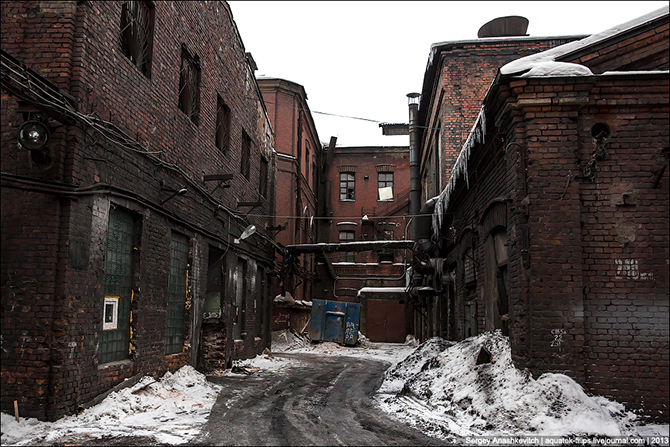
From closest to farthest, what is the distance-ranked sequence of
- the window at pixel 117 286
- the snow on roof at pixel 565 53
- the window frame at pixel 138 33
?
the snow on roof at pixel 565 53
the window at pixel 117 286
the window frame at pixel 138 33

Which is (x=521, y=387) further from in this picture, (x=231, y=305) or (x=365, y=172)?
(x=365, y=172)

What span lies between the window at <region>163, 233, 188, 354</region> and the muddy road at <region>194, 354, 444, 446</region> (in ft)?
4.52

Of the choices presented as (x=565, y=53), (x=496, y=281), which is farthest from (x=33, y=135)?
(x=496, y=281)

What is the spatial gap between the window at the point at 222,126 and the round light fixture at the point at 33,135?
755 centimetres

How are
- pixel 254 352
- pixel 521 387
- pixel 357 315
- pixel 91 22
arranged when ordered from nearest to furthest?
pixel 521 387, pixel 91 22, pixel 254 352, pixel 357 315

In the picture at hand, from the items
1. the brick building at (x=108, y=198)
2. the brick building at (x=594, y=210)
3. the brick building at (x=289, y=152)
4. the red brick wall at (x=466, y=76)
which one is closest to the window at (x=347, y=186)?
the brick building at (x=289, y=152)

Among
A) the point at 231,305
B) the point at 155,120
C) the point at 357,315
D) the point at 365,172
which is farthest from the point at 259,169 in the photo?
the point at 365,172

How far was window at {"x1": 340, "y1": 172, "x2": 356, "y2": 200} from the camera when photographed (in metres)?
37.0

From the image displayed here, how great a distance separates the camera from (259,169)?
18125 millimetres

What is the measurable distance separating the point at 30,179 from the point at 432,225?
12.5 metres

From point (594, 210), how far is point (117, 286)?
7.12 meters

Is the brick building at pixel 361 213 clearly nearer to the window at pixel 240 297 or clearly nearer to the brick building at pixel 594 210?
the window at pixel 240 297

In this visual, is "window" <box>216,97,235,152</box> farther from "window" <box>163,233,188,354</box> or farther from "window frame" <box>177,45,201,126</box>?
"window" <box>163,233,188,354</box>

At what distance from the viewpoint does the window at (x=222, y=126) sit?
1389cm
